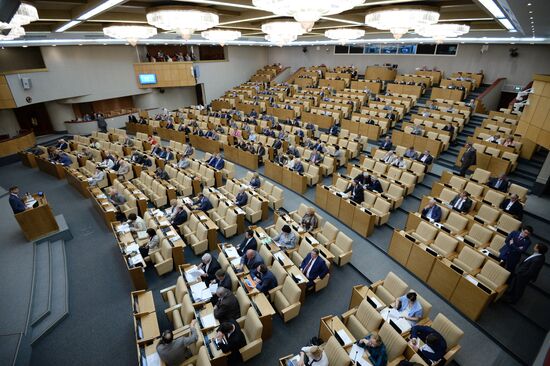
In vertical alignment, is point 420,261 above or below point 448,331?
below

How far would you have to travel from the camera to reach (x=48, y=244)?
766 cm

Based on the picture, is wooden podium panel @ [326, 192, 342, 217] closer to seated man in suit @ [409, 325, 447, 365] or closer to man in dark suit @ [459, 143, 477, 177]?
seated man in suit @ [409, 325, 447, 365]

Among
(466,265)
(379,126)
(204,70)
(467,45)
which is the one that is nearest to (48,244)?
(466,265)

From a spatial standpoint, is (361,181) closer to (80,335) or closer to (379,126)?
(379,126)

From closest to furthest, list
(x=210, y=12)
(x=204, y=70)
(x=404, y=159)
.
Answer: (x=210, y=12) → (x=404, y=159) → (x=204, y=70)

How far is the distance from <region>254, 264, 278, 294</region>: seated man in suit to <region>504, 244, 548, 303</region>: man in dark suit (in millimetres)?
4468

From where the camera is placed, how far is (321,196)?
886 centimetres

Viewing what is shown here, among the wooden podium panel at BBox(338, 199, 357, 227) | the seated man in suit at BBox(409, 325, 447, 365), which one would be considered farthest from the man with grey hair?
the wooden podium panel at BBox(338, 199, 357, 227)

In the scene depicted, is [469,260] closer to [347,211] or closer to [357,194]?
[347,211]

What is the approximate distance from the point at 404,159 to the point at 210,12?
7.44 metres

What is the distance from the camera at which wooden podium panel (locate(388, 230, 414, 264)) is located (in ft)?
21.0

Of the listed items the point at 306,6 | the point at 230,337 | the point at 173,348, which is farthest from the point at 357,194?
the point at 173,348

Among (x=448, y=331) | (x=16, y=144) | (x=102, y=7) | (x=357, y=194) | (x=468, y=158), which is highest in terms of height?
(x=102, y=7)

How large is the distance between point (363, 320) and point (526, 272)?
3.15m
